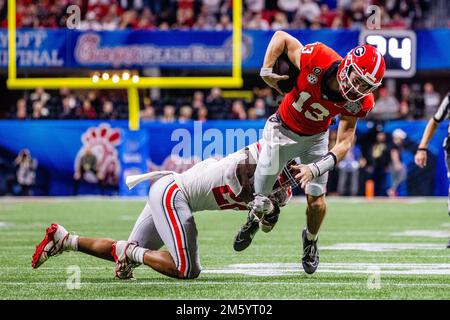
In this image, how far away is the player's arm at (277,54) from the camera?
6.78m

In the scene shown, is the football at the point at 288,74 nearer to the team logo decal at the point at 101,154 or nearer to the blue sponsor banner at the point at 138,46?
the team logo decal at the point at 101,154

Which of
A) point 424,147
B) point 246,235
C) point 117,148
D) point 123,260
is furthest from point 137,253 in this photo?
point 117,148

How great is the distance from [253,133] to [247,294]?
8.80 m

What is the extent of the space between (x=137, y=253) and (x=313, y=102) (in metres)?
1.51

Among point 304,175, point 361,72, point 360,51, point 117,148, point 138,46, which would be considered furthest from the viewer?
point 138,46

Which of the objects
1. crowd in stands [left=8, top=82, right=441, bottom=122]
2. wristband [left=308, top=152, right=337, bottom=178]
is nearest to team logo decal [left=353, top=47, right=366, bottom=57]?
wristband [left=308, top=152, right=337, bottom=178]

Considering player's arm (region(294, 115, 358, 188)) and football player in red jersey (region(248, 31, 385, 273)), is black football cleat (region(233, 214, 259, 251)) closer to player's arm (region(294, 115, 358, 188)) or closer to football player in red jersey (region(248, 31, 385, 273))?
football player in red jersey (region(248, 31, 385, 273))

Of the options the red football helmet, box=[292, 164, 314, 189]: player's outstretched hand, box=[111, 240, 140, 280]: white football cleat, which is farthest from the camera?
box=[111, 240, 140, 280]: white football cleat

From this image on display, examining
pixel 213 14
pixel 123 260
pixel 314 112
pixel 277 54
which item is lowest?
pixel 123 260

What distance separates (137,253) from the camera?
6219 mm

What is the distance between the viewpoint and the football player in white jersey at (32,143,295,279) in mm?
6191

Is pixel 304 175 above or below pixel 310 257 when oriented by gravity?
above

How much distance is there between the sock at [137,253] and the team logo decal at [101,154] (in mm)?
10413

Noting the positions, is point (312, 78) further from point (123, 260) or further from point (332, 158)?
point (123, 260)
